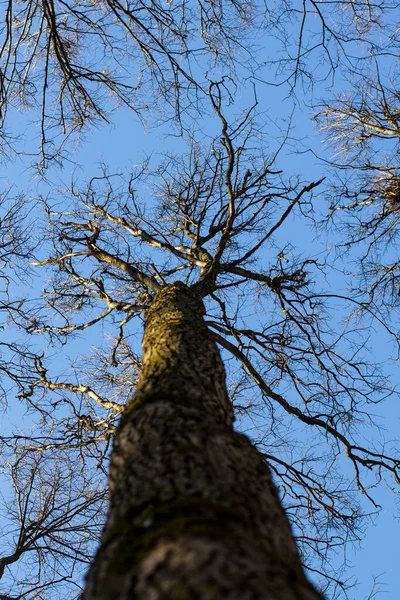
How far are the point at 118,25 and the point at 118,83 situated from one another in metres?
0.52

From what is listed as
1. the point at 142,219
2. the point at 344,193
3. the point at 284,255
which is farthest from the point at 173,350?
the point at 344,193

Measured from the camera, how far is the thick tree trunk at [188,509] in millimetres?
1280

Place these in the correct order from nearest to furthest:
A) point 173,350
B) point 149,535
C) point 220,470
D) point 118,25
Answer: point 149,535
point 220,470
point 173,350
point 118,25

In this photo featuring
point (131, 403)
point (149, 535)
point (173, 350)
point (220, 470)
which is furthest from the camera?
point (173, 350)

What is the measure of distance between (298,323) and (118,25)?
144 inches

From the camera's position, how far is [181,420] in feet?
7.28

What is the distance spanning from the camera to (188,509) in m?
1.63

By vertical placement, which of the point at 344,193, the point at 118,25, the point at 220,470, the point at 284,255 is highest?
the point at 344,193

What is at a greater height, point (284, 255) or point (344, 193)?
point (344, 193)

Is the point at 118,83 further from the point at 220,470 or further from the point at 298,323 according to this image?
the point at 220,470

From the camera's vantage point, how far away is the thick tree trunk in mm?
1280

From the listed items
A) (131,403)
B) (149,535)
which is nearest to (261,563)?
(149,535)

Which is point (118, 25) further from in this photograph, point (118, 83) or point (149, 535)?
point (149, 535)

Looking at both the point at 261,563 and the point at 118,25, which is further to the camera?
the point at 118,25
